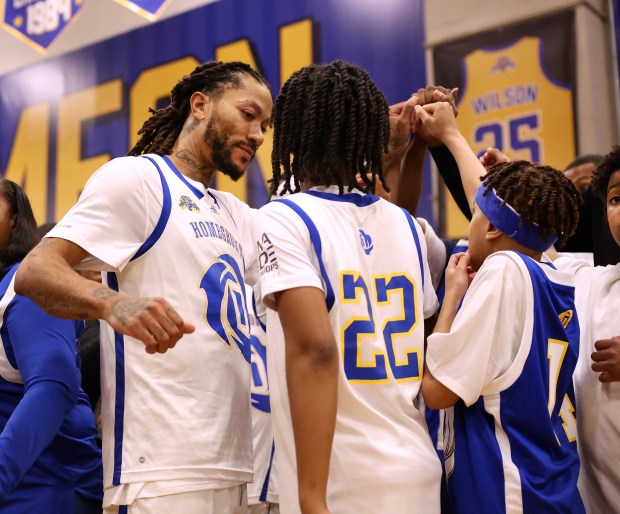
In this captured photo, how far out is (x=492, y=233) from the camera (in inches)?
85.3

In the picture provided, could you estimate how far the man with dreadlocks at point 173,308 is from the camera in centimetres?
193

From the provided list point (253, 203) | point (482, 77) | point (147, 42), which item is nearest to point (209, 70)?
point (482, 77)

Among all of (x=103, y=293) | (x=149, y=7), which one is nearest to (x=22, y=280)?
(x=103, y=293)

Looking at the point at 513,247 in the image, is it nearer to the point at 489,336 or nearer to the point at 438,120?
the point at 489,336

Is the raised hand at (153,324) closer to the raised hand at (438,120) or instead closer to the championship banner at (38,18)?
the raised hand at (438,120)

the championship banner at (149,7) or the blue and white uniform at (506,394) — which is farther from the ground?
the championship banner at (149,7)

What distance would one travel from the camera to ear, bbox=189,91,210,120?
252 cm

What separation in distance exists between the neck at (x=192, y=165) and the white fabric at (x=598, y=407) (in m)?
1.21

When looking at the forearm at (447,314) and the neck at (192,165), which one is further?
the neck at (192,165)

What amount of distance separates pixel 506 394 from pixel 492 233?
443 mm

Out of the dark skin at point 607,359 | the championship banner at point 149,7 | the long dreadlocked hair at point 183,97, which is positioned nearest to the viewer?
the dark skin at point 607,359

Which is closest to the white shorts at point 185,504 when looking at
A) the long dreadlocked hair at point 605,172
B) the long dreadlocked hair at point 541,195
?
the long dreadlocked hair at point 541,195

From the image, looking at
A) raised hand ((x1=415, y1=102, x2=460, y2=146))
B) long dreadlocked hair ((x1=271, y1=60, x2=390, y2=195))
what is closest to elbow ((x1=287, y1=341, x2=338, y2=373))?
long dreadlocked hair ((x1=271, y1=60, x2=390, y2=195))

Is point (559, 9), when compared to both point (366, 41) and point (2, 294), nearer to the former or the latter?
point (366, 41)
